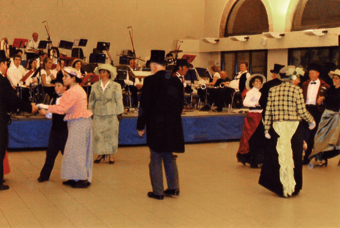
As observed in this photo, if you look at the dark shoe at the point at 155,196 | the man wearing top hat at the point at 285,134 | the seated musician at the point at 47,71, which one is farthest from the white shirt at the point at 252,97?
the seated musician at the point at 47,71

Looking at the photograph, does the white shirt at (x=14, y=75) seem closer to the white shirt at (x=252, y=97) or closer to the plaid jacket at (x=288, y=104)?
the white shirt at (x=252, y=97)

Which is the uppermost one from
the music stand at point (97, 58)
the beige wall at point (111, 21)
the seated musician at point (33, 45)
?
the beige wall at point (111, 21)

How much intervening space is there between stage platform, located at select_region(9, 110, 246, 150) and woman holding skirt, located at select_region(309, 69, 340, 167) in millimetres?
2769

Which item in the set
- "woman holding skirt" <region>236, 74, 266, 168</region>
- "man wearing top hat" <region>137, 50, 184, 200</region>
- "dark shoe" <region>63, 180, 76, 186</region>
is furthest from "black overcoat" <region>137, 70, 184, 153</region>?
"woman holding skirt" <region>236, 74, 266, 168</region>

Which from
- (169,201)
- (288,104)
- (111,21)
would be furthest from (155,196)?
(111,21)

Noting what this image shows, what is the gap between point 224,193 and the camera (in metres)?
5.56

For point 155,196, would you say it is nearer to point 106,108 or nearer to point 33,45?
point 106,108

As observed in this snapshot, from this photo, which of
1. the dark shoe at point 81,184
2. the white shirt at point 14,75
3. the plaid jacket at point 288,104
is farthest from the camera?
the white shirt at point 14,75

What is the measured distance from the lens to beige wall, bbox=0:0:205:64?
17047 millimetres

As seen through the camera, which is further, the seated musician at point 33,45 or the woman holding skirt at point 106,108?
the seated musician at point 33,45

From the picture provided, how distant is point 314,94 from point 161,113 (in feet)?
11.0

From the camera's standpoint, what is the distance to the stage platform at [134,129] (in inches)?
331

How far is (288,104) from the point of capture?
5.38m

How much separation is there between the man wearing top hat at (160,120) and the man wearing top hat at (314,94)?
10.2 feet
